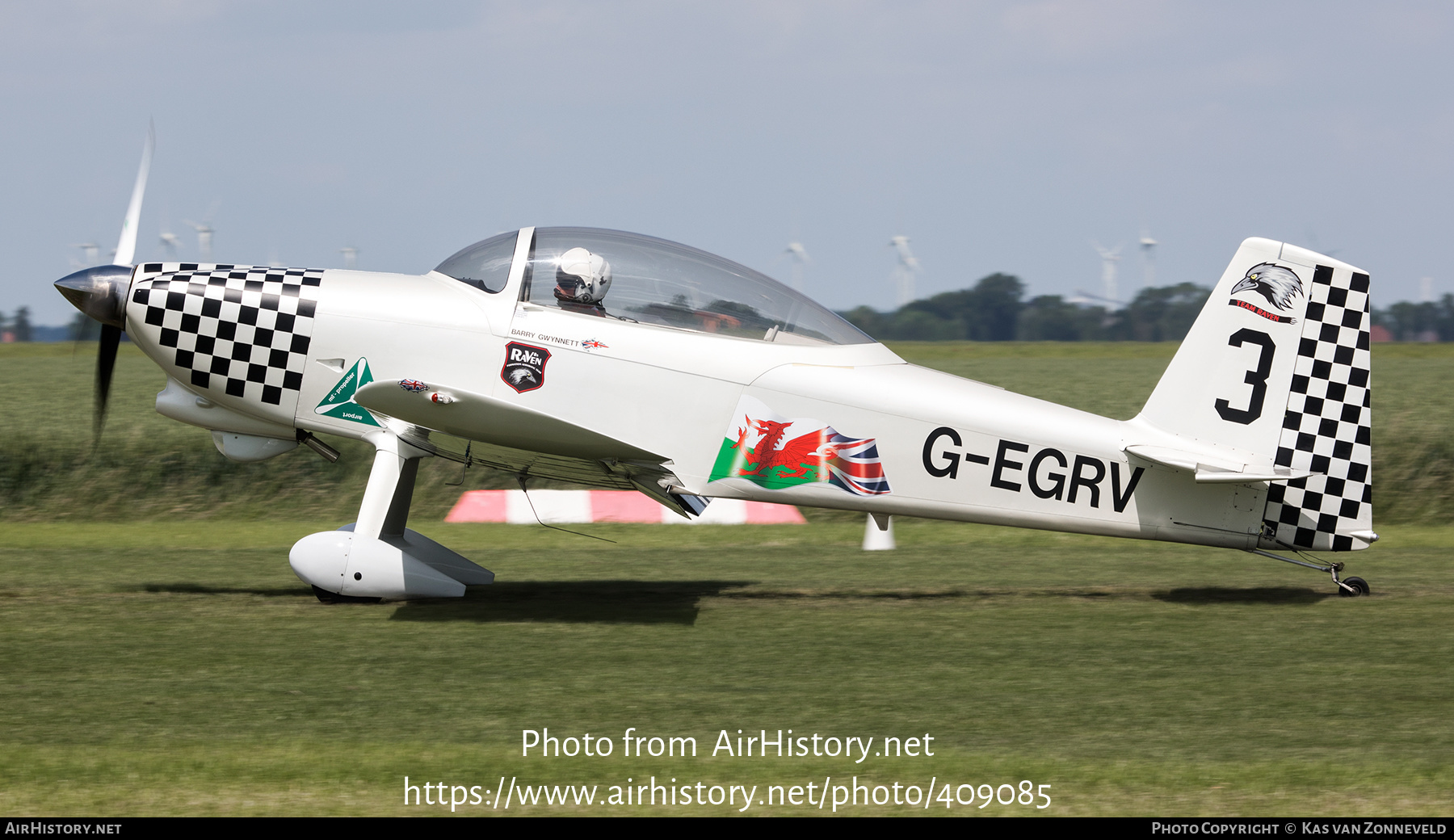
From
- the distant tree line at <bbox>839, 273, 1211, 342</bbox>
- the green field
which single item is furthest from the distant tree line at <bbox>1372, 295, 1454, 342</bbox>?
the green field

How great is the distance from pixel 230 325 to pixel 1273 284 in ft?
21.2

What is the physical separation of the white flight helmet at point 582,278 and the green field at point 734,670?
6.48 ft

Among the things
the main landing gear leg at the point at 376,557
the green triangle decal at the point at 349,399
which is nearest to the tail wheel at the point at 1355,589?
the main landing gear leg at the point at 376,557

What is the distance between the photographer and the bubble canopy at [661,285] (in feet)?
24.6

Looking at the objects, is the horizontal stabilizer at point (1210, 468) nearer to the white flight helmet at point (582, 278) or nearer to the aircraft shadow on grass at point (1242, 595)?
the aircraft shadow on grass at point (1242, 595)

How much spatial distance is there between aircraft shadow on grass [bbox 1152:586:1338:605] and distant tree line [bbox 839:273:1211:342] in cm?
5670

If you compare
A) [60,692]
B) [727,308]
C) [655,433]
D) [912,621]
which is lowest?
[60,692]

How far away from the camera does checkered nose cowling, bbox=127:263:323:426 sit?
758 cm

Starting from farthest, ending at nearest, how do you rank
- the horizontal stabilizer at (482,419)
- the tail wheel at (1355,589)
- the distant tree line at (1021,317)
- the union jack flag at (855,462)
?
the distant tree line at (1021,317) < the tail wheel at (1355,589) < the union jack flag at (855,462) < the horizontal stabilizer at (482,419)

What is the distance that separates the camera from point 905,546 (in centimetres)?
1073

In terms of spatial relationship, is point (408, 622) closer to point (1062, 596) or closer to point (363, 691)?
point (363, 691)

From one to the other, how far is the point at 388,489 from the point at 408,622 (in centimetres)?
87

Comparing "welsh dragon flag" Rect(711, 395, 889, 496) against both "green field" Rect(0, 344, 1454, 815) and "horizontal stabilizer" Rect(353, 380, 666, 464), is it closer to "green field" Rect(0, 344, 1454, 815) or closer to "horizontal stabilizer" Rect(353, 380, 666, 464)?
"horizontal stabilizer" Rect(353, 380, 666, 464)

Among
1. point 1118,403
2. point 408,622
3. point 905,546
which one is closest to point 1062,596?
point 905,546
